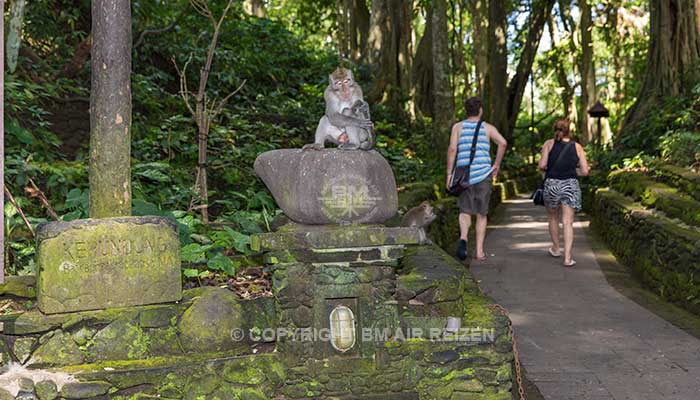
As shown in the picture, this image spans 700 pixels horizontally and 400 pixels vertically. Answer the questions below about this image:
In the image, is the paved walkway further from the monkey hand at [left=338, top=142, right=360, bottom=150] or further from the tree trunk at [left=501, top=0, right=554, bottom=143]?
the tree trunk at [left=501, top=0, right=554, bottom=143]

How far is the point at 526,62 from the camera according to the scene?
77.7ft

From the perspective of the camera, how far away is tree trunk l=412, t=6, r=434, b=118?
749 inches

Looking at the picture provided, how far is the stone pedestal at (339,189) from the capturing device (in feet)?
15.0

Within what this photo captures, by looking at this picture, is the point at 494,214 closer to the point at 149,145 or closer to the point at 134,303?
the point at 149,145

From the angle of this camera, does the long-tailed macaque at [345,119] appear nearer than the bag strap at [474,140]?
Yes

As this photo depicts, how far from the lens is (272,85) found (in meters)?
18.7

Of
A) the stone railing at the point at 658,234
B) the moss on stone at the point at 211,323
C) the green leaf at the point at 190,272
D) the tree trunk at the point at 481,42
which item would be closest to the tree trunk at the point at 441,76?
the stone railing at the point at 658,234

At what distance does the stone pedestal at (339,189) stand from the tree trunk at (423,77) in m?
14.3

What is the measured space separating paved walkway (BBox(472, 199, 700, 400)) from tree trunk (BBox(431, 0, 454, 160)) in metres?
3.99

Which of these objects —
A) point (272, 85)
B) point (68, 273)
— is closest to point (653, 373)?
point (68, 273)

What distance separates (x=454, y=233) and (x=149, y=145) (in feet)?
16.0

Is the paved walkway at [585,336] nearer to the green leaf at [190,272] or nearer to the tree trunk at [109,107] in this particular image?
the green leaf at [190,272]

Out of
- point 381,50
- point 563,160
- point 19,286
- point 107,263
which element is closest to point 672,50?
point 563,160

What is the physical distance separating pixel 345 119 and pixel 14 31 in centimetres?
600
